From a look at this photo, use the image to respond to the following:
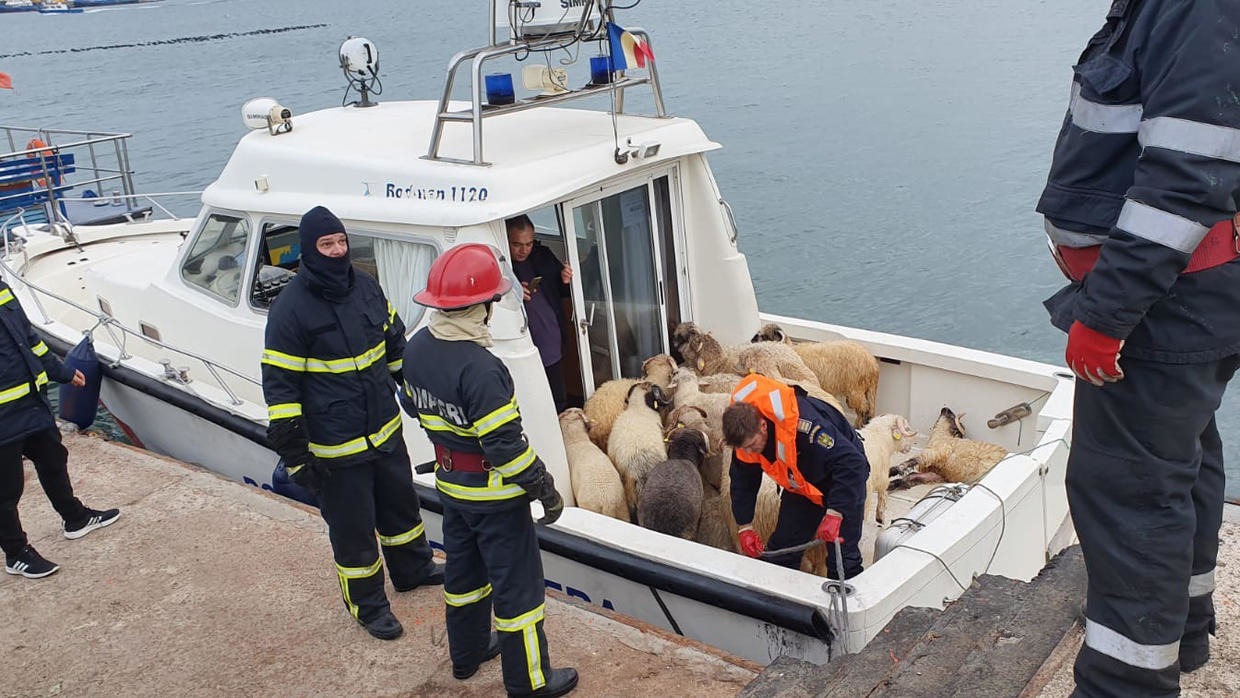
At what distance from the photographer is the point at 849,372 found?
6.14 metres

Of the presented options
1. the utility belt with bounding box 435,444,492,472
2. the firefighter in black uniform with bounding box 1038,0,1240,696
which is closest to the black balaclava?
the utility belt with bounding box 435,444,492,472

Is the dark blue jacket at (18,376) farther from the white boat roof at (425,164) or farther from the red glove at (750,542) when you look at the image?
the red glove at (750,542)

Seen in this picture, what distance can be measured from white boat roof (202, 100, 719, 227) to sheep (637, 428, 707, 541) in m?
1.50

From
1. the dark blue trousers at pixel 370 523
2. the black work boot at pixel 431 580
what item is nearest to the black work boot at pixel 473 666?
the dark blue trousers at pixel 370 523

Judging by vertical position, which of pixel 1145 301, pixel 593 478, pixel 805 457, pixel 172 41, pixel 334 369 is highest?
pixel 172 41

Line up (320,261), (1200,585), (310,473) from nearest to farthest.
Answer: (1200,585) < (320,261) < (310,473)

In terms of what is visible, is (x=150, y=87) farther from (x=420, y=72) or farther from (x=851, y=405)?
(x=851, y=405)

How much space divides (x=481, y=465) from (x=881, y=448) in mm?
2747

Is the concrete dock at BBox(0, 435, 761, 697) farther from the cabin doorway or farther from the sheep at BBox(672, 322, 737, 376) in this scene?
the sheep at BBox(672, 322, 737, 376)

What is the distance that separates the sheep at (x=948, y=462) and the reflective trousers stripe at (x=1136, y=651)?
2886 mm

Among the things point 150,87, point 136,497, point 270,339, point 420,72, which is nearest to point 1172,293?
point 270,339

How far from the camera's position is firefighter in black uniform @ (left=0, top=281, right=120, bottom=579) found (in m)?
4.73

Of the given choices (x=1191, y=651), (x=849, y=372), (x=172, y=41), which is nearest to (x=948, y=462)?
(x=849, y=372)

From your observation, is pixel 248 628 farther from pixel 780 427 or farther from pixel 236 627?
pixel 780 427
